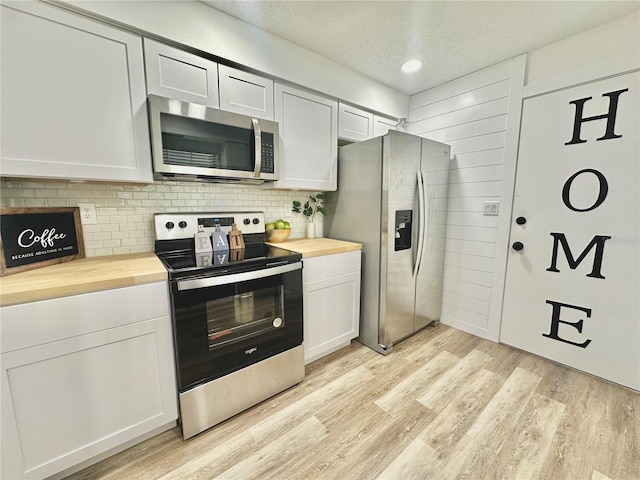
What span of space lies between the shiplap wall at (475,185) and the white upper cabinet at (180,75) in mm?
2127

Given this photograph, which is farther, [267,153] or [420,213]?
[420,213]

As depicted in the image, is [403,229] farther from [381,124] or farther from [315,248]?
[381,124]

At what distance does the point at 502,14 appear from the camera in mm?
1612

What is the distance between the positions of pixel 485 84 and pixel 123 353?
3.20m

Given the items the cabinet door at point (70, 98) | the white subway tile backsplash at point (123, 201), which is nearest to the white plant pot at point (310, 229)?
the white subway tile backsplash at point (123, 201)

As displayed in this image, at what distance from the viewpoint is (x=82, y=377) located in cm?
114

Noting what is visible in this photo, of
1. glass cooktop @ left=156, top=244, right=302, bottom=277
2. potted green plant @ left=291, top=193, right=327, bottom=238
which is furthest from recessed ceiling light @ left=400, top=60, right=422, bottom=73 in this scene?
glass cooktop @ left=156, top=244, right=302, bottom=277

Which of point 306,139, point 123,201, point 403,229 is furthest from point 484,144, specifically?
point 123,201

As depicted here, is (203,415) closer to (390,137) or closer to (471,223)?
(390,137)

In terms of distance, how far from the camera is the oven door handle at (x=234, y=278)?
1307 millimetres

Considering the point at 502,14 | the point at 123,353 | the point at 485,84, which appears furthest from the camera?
the point at 485,84

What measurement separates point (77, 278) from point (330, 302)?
4.89 feet

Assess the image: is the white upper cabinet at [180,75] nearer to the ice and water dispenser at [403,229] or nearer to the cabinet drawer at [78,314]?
the cabinet drawer at [78,314]

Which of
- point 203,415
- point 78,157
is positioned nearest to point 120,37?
point 78,157
